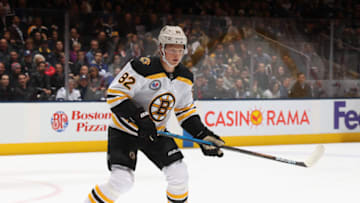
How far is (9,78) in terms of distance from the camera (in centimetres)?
671

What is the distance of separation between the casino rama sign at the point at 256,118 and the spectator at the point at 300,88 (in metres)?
0.34

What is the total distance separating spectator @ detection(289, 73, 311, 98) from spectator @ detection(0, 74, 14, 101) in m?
4.01

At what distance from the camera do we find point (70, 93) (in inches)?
276

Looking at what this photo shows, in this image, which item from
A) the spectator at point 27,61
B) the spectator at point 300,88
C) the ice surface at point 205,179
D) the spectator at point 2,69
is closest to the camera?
the ice surface at point 205,179

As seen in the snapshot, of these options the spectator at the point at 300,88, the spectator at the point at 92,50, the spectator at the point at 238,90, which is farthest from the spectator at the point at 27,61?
the spectator at the point at 300,88

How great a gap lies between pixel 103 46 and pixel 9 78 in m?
1.35

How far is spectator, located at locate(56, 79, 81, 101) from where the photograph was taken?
6.95 metres

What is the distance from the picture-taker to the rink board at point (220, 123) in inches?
261

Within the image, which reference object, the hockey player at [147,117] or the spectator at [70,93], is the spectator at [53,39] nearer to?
the spectator at [70,93]

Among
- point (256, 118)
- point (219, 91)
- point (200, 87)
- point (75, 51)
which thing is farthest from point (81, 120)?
point (256, 118)

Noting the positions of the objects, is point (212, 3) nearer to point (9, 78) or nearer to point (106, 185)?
point (9, 78)

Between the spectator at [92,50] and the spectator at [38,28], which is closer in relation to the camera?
the spectator at [38,28]

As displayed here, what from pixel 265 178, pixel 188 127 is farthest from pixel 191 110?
pixel 265 178

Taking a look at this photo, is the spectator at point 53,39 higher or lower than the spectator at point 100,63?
higher
